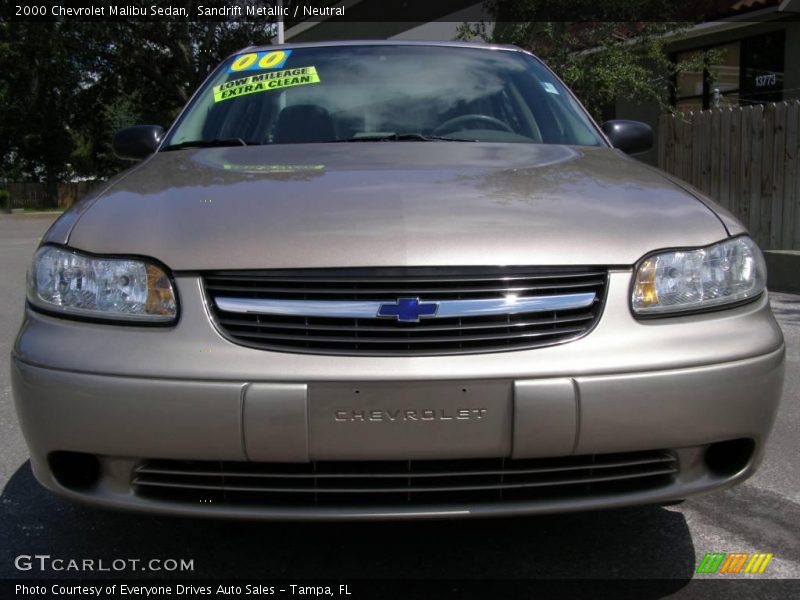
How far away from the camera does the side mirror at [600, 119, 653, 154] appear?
350cm

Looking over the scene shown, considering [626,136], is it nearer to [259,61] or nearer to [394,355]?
[259,61]

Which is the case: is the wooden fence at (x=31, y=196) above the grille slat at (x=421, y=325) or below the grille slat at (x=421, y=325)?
below

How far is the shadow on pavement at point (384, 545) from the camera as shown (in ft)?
7.55

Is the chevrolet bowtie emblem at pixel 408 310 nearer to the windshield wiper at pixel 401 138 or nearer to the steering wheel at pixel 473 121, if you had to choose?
the windshield wiper at pixel 401 138

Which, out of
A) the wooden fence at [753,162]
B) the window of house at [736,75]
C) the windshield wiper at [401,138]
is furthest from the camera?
the window of house at [736,75]

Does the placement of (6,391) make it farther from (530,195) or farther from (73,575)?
(530,195)

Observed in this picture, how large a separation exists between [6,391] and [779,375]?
3.72 metres

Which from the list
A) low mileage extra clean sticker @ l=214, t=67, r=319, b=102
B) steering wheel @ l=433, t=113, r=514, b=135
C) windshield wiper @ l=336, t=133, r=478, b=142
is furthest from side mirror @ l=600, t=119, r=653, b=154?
low mileage extra clean sticker @ l=214, t=67, r=319, b=102

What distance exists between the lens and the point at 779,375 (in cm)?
210

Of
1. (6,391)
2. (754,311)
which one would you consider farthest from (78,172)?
(754,311)

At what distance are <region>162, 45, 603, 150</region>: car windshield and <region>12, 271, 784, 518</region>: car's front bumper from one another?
1346 mm

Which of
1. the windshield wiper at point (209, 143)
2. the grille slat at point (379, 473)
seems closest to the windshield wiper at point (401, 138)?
the windshield wiper at point (209, 143)

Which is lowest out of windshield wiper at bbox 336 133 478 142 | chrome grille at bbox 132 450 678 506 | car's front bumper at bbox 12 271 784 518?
chrome grille at bbox 132 450 678 506

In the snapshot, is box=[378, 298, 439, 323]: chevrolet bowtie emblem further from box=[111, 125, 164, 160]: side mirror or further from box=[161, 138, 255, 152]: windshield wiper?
box=[111, 125, 164, 160]: side mirror
